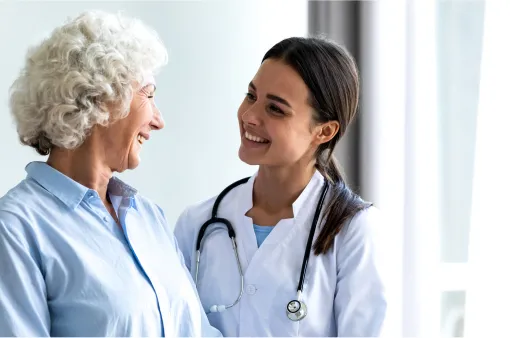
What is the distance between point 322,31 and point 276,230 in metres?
1.35

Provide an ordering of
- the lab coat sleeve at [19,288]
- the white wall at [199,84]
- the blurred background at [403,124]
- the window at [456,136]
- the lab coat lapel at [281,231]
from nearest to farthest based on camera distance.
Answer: the lab coat sleeve at [19,288], the lab coat lapel at [281,231], the blurred background at [403,124], the window at [456,136], the white wall at [199,84]

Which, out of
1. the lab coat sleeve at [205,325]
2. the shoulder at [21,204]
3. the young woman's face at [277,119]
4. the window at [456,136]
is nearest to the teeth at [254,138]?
the young woman's face at [277,119]

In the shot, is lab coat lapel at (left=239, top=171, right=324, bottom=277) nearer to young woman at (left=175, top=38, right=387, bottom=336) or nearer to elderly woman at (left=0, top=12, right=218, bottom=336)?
young woman at (left=175, top=38, right=387, bottom=336)

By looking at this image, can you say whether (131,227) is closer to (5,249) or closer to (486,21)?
(5,249)

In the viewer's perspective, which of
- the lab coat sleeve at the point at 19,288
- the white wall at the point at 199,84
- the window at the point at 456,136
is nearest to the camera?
the lab coat sleeve at the point at 19,288

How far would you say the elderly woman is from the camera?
1.40 meters

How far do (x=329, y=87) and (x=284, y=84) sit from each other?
11 centimetres

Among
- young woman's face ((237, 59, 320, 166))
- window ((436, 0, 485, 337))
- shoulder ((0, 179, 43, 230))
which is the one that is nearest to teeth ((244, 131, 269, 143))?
young woman's face ((237, 59, 320, 166))

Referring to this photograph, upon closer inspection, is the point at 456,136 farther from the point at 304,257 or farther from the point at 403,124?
the point at 304,257

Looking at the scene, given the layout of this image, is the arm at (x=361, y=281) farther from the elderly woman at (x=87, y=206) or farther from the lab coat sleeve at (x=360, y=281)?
the elderly woman at (x=87, y=206)

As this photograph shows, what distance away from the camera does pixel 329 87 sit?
1811mm

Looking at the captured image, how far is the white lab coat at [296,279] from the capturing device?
5.64 feet

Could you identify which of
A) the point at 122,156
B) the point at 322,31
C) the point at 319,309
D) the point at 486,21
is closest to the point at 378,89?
the point at 322,31

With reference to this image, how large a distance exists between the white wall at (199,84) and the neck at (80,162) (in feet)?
2.80
